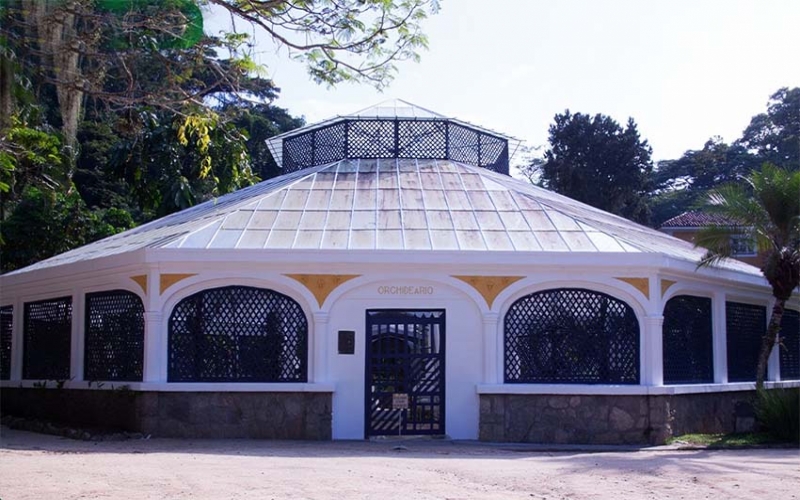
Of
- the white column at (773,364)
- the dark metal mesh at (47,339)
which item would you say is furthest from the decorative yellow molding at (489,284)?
the dark metal mesh at (47,339)

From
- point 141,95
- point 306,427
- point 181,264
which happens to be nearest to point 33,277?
point 181,264

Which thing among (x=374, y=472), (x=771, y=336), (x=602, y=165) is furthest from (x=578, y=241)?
(x=602, y=165)

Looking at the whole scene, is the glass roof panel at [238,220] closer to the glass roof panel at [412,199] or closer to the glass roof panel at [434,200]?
the glass roof panel at [412,199]

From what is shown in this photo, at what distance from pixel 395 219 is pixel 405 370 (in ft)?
8.70

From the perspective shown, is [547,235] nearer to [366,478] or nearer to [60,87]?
[366,478]

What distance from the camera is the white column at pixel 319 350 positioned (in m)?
15.7

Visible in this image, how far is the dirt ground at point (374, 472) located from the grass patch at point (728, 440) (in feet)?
2.26

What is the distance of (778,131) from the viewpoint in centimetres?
5234

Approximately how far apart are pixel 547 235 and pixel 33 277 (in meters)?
9.79

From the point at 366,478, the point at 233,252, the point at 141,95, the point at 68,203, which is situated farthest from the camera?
the point at 68,203

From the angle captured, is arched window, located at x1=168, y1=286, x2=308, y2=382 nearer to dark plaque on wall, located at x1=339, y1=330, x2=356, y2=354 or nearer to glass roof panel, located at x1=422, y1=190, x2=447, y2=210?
dark plaque on wall, located at x1=339, y1=330, x2=356, y2=354

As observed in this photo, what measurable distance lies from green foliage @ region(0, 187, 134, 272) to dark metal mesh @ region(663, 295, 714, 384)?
51.3 ft

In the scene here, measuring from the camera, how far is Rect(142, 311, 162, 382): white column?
1558 cm

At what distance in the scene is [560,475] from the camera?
37.0 ft
